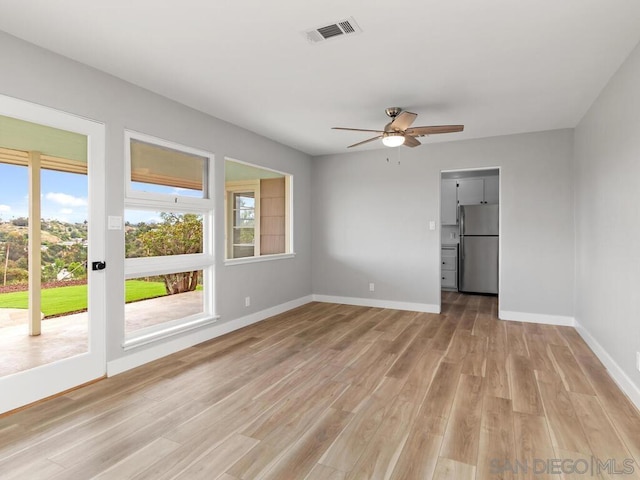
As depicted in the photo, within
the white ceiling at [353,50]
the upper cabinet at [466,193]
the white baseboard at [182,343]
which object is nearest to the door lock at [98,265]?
the white baseboard at [182,343]

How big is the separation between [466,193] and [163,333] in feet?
20.5

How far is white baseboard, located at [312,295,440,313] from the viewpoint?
5387 mm

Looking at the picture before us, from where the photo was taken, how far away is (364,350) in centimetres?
364

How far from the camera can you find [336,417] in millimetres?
2314

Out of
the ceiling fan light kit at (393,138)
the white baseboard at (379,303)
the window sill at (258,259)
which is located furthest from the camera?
the white baseboard at (379,303)

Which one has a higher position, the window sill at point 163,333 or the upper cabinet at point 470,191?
the upper cabinet at point 470,191

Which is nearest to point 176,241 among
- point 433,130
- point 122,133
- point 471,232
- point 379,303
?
point 122,133

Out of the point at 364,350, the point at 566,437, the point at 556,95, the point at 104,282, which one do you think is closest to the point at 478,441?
the point at 566,437

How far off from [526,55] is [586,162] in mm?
1940

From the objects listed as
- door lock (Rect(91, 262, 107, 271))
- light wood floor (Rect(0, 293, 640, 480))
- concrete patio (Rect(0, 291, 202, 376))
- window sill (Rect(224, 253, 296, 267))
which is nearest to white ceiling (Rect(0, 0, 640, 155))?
door lock (Rect(91, 262, 107, 271))

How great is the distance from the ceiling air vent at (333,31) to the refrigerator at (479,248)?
5.41m

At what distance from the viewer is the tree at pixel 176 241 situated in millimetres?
3443

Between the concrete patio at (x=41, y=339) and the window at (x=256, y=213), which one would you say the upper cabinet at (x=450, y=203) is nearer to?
the window at (x=256, y=213)

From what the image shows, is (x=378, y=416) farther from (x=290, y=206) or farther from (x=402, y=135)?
(x=290, y=206)
